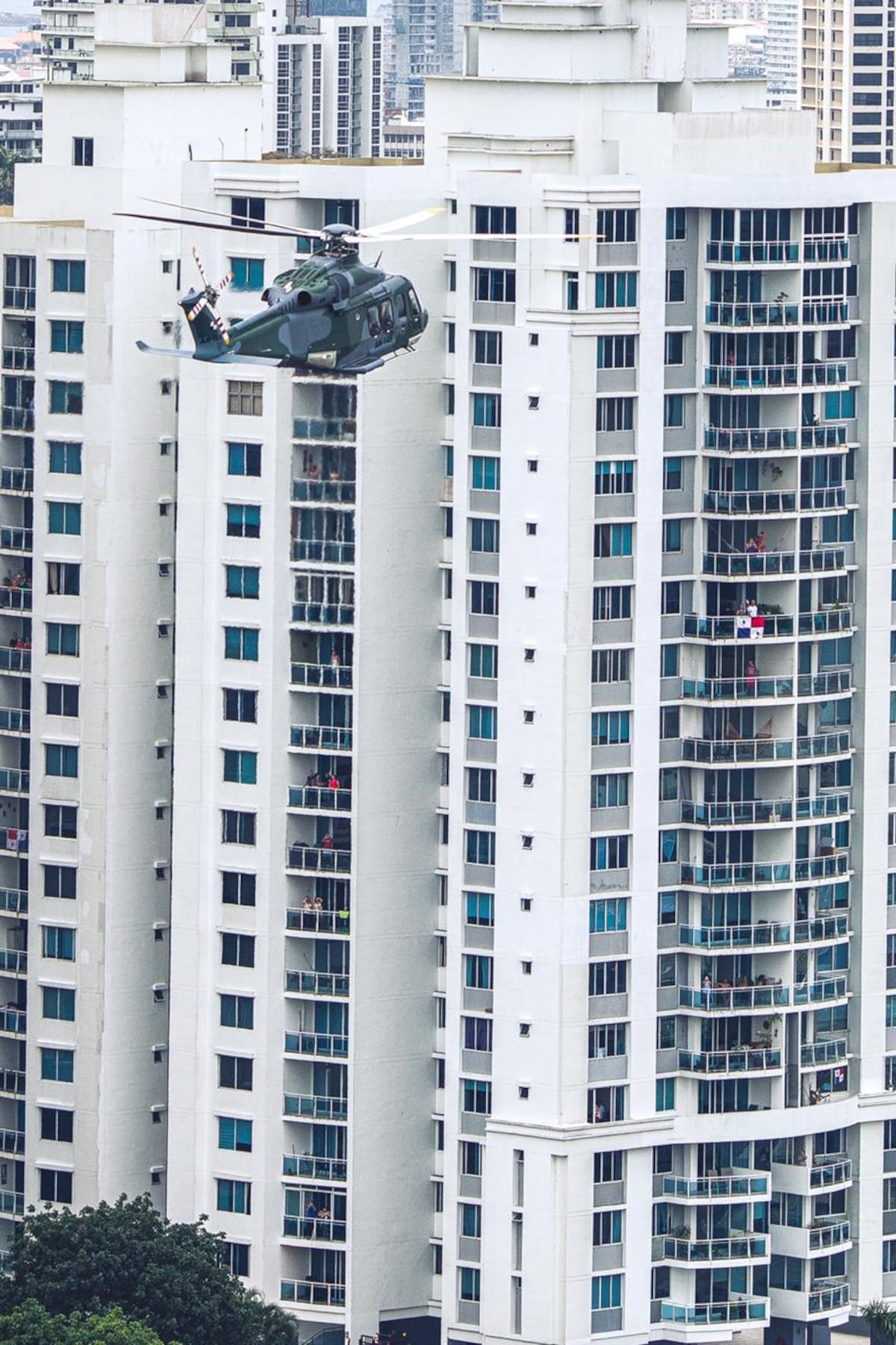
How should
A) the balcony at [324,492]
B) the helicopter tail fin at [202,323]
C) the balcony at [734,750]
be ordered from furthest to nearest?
1. the balcony at [734,750]
2. the balcony at [324,492]
3. the helicopter tail fin at [202,323]

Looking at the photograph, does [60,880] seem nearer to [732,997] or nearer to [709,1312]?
[732,997]

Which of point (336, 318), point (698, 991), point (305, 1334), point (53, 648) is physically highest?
point (336, 318)

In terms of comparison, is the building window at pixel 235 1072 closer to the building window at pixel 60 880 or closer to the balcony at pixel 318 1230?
the balcony at pixel 318 1230

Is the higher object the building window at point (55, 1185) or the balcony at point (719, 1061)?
the balcony at point (719, 1061)

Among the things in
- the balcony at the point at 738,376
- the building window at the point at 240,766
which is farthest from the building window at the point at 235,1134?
the balcony at the point at 738,376

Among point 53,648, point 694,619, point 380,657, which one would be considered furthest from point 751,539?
point 53,648

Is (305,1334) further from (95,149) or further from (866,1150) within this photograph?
(95,149)

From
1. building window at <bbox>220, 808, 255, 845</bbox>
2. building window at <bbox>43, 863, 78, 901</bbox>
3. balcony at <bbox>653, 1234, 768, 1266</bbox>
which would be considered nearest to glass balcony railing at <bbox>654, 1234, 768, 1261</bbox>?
balcony at <bbox>653, 1234, 768, 1266</bbox>
